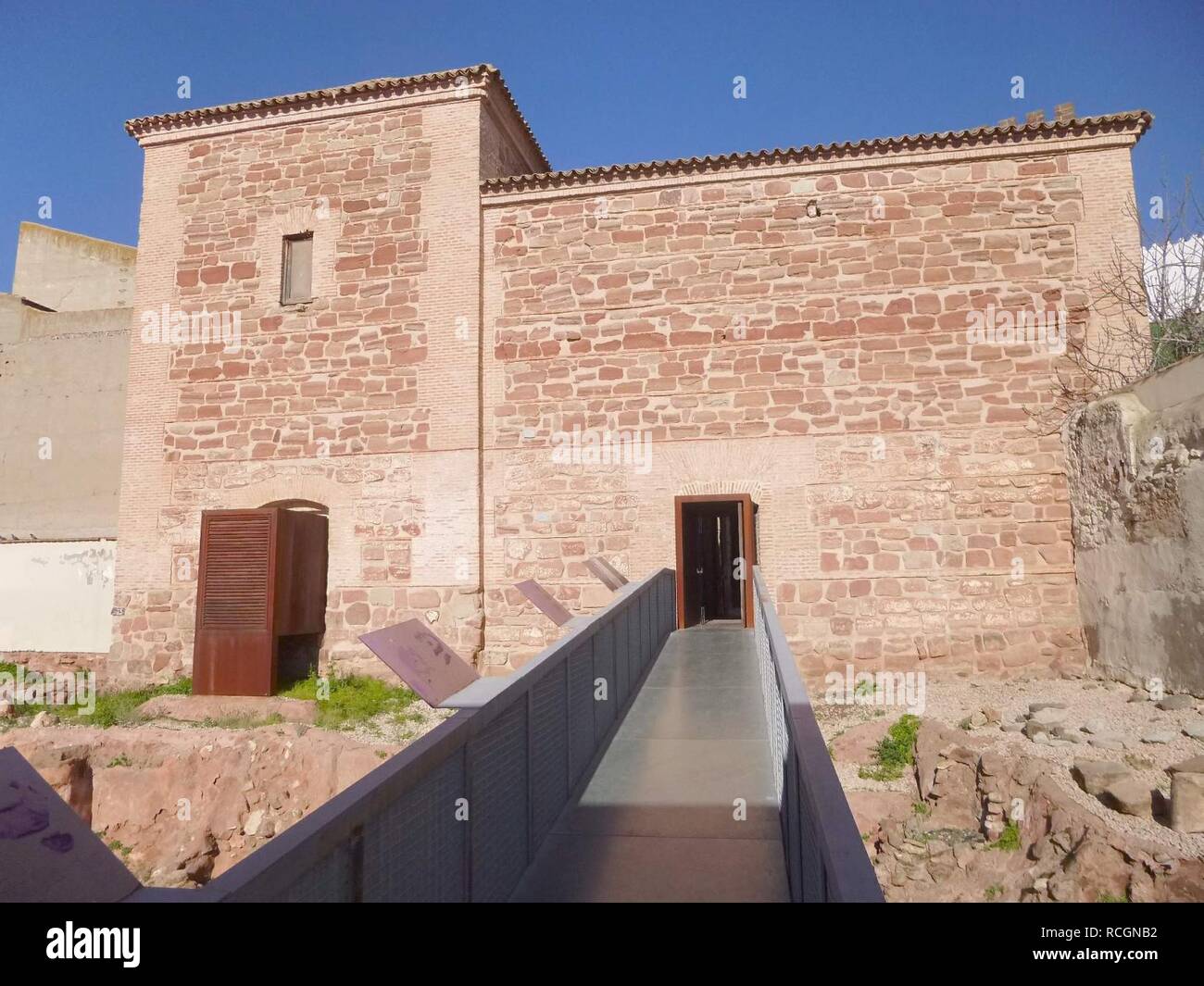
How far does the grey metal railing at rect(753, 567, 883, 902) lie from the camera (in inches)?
72.0

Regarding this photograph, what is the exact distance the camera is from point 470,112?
11.7m

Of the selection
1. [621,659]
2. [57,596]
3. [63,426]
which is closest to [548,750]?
[621,659]

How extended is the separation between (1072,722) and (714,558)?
6.35m

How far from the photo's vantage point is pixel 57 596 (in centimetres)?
1335

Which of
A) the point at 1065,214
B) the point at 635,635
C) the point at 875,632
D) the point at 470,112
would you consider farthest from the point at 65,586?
the point at 1065,214

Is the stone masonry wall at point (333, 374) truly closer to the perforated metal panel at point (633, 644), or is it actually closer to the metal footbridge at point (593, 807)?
the perforated metal panel at point (633, 644)

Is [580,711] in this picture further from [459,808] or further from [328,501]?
[328,501]

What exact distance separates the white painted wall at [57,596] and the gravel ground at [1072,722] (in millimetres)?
11161

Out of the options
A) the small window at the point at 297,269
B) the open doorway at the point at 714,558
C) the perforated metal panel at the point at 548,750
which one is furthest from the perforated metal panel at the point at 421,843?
the small window at the point at 297,269

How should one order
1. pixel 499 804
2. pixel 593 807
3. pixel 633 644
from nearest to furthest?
pixel 499 804, pixel 593 807, pixel 633 644

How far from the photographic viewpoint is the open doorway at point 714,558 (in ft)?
35.0

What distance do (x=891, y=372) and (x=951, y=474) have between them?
1.51 m

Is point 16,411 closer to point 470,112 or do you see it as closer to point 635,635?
point 470,112

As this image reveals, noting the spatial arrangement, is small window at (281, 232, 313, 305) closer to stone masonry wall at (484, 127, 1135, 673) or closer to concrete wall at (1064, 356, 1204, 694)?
stone masonry wall at (484, 127, 1135, 673)
